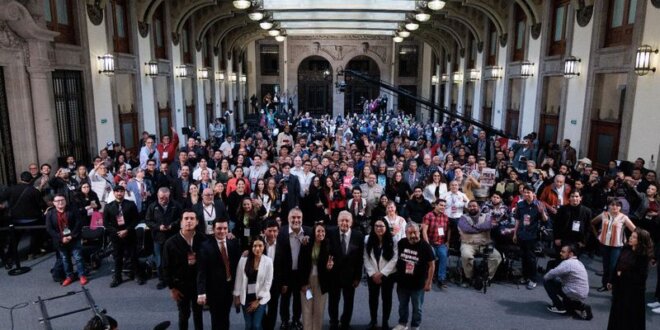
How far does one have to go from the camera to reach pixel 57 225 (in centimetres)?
691

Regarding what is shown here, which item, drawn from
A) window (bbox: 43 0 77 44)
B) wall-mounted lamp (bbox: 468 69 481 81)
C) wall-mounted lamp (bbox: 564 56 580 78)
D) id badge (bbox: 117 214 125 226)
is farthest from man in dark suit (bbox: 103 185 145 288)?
wall-mounted lamp (bbox: 468 69 481 81)

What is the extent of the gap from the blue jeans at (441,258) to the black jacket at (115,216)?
4865 millimetres

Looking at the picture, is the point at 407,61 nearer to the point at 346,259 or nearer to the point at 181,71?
the point at 181,71

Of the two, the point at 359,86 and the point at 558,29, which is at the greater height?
the point at 558,29

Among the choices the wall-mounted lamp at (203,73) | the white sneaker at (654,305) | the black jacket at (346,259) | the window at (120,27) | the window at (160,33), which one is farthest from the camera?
the wall-mounted lamp at (203,73)

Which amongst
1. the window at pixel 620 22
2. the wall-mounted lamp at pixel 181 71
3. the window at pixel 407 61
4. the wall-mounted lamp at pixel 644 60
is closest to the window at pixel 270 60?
the window at pixel 407 61

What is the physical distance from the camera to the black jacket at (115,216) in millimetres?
6930

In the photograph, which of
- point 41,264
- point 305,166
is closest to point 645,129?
point 305,166

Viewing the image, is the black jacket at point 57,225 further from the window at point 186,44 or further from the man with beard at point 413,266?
the window at point 186,44

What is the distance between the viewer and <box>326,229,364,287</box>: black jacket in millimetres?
5457

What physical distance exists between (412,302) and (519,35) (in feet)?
48.6

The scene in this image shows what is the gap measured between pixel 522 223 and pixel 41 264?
27.8ft

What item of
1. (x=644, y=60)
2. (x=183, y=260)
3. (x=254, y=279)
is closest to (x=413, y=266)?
(x=254, y=279)

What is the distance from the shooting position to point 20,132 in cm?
984
